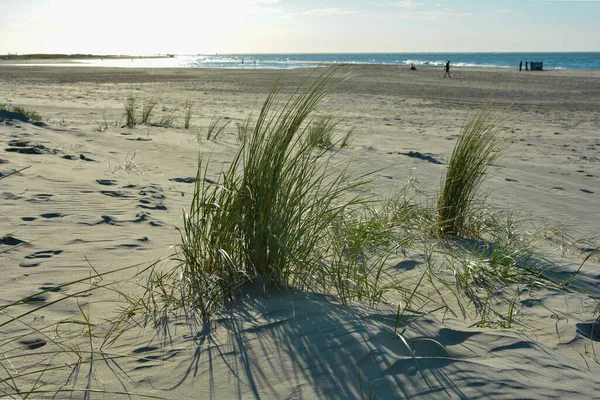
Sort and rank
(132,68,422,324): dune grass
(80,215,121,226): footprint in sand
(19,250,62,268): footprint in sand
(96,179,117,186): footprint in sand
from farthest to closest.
Answer: (96,179,117,186): footprint in sand → (80,215,121,226): footprint in sand → (19,250,62,268): footprint in sand → (132,68,422,324): dune grass

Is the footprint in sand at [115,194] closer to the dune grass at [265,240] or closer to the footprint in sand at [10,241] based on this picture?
the footprint in sand at [10,241]

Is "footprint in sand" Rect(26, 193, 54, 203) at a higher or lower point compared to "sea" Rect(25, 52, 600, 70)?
lower

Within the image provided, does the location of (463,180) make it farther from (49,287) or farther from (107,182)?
(107,182)

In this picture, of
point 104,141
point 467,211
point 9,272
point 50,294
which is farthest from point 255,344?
point 104,141

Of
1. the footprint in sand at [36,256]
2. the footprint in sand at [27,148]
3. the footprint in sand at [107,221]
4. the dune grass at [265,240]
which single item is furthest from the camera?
the footprint in sand at [27,148]

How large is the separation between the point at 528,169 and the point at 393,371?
573cm

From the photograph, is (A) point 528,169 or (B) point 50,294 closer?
(B) point 50,294

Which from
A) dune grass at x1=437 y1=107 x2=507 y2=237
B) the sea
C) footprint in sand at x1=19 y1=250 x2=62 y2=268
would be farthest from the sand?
the sea

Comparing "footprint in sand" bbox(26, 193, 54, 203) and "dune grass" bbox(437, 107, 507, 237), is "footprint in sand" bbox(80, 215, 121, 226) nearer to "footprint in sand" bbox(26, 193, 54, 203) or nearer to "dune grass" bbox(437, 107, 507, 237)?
"footprint in sand" bbox(26, 193, 54, 203)

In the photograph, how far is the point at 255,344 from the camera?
A: 192cm

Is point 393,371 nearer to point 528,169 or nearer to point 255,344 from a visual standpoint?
point 255,344

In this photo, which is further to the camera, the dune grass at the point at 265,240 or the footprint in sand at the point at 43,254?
the footprint in sand at the point at 43,254

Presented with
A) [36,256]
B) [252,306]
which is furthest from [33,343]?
[36,256]

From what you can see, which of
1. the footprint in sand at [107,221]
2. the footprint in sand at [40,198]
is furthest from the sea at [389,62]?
the footprint in sand at [107,221]
